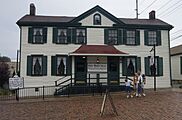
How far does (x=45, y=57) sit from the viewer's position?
67.7ft

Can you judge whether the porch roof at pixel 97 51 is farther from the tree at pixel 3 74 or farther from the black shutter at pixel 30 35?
the tree at pixel 3 74

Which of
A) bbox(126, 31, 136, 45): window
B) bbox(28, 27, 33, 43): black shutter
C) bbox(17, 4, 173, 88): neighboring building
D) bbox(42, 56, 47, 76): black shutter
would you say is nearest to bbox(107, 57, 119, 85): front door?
bbox(17, 4, 173, 88): neighboring building

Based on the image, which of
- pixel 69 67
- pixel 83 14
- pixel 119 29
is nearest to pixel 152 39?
pixel 119 29

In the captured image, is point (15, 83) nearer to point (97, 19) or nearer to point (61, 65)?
point (61, 65)

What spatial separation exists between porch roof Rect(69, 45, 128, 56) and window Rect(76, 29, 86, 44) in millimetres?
582

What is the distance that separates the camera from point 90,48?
20547 mm

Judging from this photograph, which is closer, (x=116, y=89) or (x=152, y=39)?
(x=116, y=89)

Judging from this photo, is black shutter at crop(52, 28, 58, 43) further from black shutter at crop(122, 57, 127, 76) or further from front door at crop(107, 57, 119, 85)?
black shutter at crop(122, 57, 127, 76)

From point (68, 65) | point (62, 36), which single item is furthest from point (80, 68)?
point (62, 36)

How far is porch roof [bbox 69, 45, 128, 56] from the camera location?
767 inches

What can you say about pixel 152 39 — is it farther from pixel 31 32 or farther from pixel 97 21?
pixel 31 32

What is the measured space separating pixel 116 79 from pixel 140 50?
3.74m

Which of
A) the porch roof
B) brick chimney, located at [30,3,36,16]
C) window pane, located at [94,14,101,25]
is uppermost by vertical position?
brick chimney, located at [30,3,36,16]

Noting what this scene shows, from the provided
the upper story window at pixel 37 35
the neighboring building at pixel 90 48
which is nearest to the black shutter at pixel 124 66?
the neighboring building at pixel 90 48
